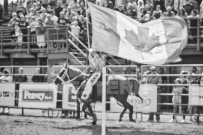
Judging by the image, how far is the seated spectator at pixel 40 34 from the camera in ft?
73.6

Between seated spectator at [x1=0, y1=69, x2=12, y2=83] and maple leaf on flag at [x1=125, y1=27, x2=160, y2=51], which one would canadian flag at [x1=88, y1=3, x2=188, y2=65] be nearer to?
maple leaf on flag at [x1=125, y1=27, x2=160, y2=51]

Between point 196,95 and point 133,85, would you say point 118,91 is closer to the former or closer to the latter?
point 133,85

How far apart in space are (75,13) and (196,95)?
8.47 meters

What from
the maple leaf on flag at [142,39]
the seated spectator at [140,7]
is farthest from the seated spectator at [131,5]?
the maple leaf on flag at [142,39]

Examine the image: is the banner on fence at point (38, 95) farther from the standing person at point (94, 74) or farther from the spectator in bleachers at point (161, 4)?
the spectator in bleachers at point (161, 4)

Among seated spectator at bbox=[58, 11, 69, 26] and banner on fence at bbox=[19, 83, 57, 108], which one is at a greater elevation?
seated spectator at bbox=[58, 11, 69, 26]

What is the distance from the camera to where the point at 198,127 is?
14812 mm

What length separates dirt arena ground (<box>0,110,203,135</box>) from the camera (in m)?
13.5

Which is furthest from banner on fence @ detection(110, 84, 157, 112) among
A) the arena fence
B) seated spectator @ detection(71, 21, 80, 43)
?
seated spectator @ detection(71, 21, 80, 43)

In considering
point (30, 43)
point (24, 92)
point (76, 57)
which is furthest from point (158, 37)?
point (30, 43)

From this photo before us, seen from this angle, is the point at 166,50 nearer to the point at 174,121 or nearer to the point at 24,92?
the point at 174,121

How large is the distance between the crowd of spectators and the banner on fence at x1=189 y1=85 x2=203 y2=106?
361 cm

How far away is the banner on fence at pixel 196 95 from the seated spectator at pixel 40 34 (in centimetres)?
878

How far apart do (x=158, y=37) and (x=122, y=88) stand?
10.9 feet
